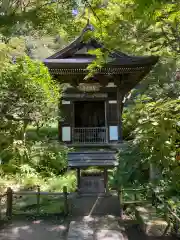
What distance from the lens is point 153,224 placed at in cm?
473

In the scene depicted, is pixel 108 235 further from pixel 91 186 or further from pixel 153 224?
pixel 91 186

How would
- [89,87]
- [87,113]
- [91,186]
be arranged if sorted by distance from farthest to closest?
[87,113]
[89,87]
[91,186]

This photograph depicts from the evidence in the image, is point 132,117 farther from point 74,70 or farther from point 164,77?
point 164,77

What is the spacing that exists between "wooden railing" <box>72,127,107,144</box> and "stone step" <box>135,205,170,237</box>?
8.04 m

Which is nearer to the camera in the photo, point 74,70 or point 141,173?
point 141,173

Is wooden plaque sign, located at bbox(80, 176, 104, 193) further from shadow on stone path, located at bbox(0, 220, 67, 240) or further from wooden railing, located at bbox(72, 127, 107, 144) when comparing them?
wooden railing, located at bbox(72, 127, 107, 144)

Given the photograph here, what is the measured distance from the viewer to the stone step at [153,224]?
4.67 metres

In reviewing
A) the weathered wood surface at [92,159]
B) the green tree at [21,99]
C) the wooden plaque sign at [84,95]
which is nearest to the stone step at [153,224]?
the weathered wood surface at [92,159]

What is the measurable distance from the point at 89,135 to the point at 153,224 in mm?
9582

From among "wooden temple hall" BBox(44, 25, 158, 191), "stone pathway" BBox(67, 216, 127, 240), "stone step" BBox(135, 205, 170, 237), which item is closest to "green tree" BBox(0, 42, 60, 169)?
"wooden temple hall" BBox(44, 25, 158, 191)

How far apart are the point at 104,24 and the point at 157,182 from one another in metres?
3.23

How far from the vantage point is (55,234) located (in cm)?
516

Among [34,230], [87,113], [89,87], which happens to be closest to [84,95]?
[89,87]

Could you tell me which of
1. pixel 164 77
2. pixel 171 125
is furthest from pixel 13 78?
pixel 164 77
